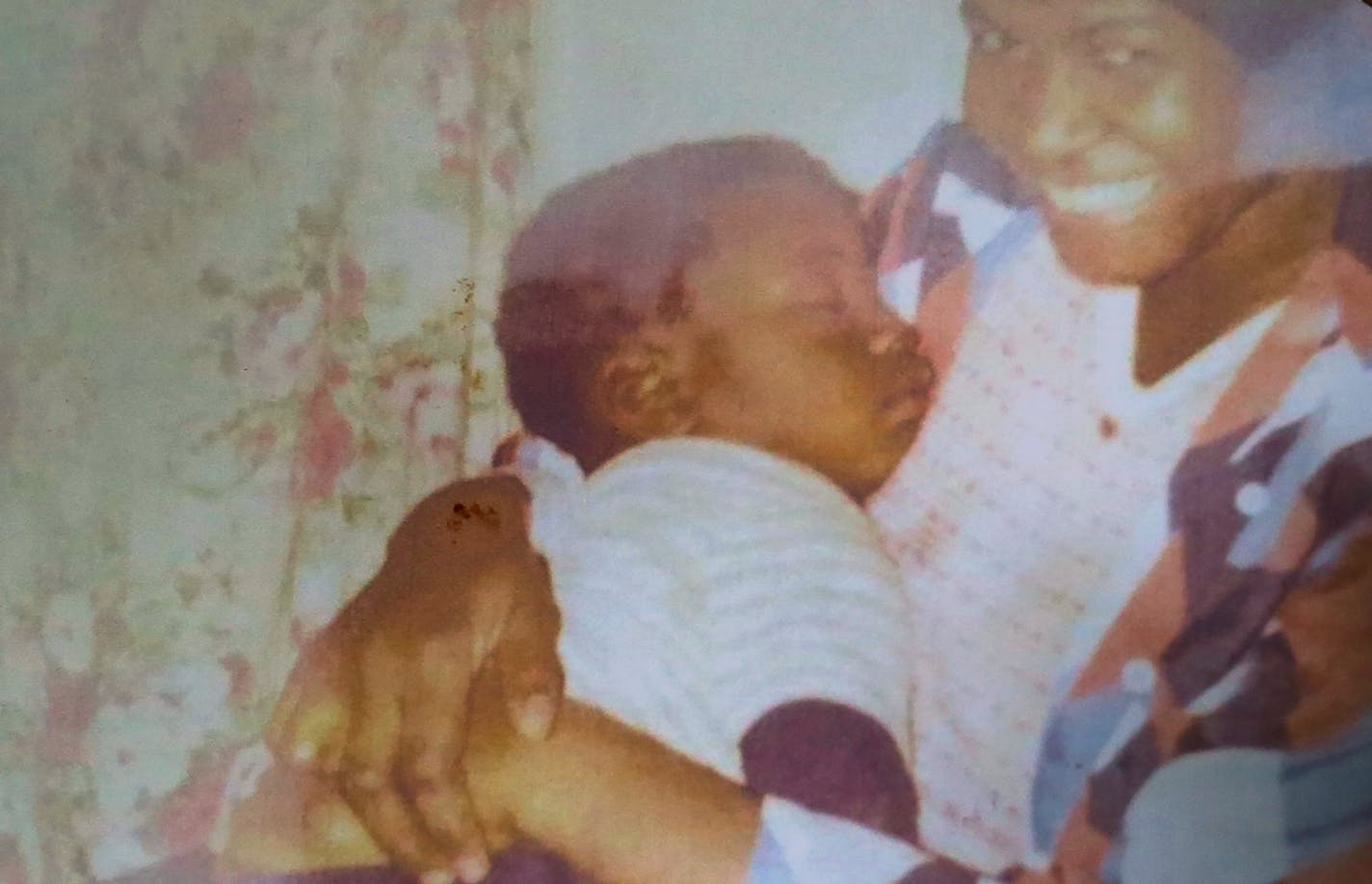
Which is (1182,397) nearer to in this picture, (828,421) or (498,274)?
(828,421)

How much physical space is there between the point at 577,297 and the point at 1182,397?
92 centimetres

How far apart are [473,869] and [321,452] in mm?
704

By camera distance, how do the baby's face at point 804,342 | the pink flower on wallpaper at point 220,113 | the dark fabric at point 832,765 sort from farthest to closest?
the pink flower on wallpaper at point 220,113, the baby's face at point 804,342, the dark fabric at point 832,765

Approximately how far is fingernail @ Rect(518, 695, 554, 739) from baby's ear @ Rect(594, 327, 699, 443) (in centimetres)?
42

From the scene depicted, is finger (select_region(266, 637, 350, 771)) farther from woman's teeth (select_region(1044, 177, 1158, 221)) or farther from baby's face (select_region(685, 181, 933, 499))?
woman's teeth (select_region(1044, 177, 1158, 221))

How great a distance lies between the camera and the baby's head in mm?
1986

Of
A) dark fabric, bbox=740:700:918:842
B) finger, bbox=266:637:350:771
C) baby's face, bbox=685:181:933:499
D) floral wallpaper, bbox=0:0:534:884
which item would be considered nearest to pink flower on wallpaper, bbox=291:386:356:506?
floral wallpaper, bbox=0:0:534:884

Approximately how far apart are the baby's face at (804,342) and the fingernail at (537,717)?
48cm

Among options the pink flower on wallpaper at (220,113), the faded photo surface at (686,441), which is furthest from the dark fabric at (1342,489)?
the pink flower on wallpaper at (220,113)

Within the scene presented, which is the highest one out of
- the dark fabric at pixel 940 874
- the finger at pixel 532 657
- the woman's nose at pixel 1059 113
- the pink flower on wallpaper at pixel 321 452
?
the woman's nose at pixel 1059 113

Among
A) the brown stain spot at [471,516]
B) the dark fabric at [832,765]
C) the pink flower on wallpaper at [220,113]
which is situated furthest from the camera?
the pink flower on wallpaper at [220,113]

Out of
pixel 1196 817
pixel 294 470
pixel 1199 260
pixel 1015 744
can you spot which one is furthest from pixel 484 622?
pixel 1199 260

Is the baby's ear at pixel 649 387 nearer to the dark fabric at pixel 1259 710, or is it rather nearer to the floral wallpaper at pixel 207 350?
the floral wallpaper at pixel 207 350

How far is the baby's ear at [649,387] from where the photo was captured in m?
2.04
